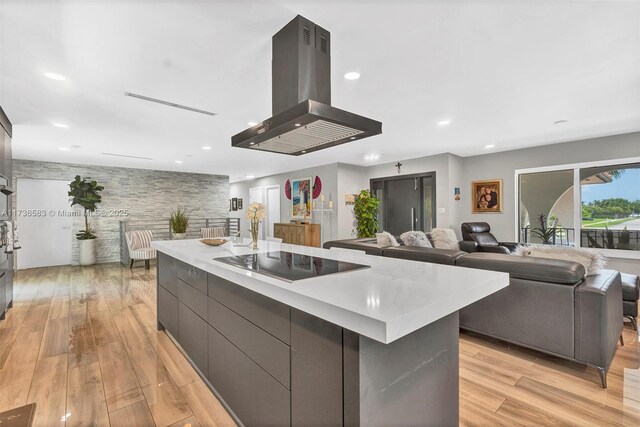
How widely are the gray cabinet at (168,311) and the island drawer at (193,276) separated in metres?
0.31

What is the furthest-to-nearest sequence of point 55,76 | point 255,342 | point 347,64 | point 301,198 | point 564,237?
point 301,198 → point 564,237 → point 55,76 → point 347,64 → point 255,342

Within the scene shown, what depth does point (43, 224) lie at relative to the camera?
652cm

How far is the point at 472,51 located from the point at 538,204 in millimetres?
4571

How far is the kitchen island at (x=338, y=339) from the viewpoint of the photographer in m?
1.00

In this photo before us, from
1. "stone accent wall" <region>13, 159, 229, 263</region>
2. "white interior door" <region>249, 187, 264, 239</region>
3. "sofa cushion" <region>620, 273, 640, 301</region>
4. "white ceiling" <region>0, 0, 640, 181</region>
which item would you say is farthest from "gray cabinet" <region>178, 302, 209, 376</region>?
"white interior door" <region>249, 187, 264, 239</region>

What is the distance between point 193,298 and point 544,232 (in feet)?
19.8

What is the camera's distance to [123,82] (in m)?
2.63

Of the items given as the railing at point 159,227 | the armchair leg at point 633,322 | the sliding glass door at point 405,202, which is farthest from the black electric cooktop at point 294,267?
the railing at point 159,227

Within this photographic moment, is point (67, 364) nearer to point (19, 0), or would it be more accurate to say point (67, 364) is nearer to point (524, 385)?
point (19, 0)

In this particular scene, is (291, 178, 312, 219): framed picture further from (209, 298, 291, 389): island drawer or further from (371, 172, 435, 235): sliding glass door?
(209, 298, 291, 389): island drawer

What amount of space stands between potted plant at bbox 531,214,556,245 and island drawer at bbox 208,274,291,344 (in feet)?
19.5

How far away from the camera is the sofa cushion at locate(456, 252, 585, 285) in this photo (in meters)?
2.16

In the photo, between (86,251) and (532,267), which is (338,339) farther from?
(86,251)

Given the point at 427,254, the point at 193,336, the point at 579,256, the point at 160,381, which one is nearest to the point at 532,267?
the point at 579,256
